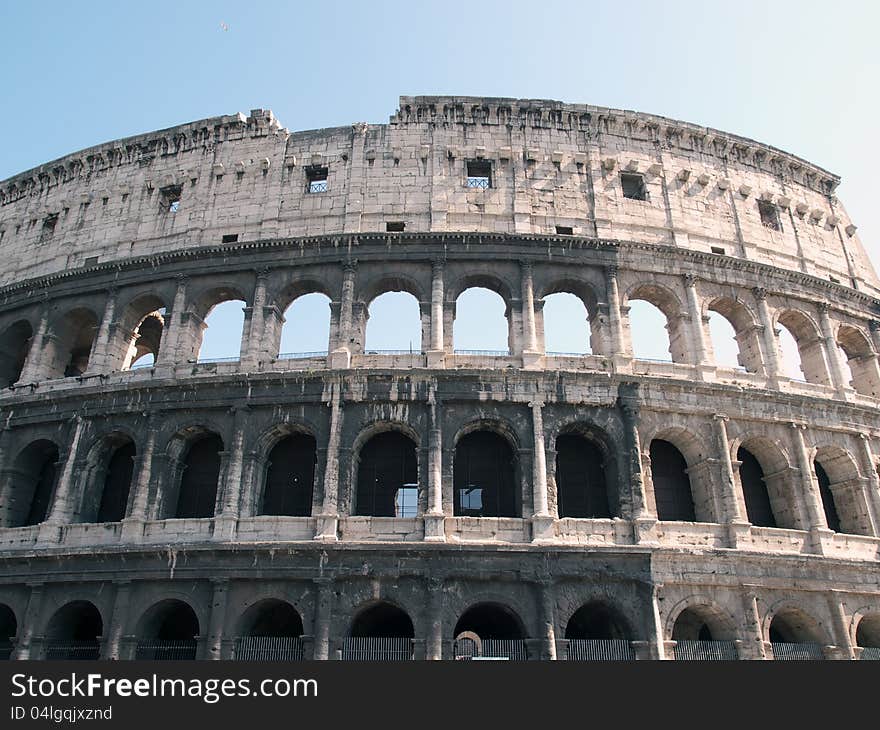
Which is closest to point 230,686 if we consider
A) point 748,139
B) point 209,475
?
point 209,475

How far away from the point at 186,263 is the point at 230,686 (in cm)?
1313

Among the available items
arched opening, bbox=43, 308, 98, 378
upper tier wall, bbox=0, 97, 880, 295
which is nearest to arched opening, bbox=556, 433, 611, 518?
upper tier wall, bbox=0, 97, 880, 295

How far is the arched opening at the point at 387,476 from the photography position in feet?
51.1

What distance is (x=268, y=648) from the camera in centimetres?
1403

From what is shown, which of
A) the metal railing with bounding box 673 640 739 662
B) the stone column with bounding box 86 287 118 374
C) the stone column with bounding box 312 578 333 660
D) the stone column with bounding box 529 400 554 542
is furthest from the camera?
the stone column with bounding box 86 287 118 374

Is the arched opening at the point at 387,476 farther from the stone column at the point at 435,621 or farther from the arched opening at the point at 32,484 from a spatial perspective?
the arched opening at the point at 32,484

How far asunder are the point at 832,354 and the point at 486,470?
1056 centimetres

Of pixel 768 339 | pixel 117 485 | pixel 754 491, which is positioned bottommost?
pixel 754 491

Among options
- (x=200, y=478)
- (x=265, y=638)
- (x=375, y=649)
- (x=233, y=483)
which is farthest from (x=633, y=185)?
(x=265, y=638)

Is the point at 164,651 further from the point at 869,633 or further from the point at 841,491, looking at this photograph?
the point at 841,491

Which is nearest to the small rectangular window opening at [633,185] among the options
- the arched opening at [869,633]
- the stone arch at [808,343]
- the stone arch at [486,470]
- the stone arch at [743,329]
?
the stone arch at [743,329]

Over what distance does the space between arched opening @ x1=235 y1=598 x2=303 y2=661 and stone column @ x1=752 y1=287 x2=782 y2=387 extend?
1331cm

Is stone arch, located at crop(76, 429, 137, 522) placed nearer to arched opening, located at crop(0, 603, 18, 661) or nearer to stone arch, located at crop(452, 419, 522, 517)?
arched opening, located at crop(0, 603, 18, 661)

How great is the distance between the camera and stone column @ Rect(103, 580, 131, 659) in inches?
563
